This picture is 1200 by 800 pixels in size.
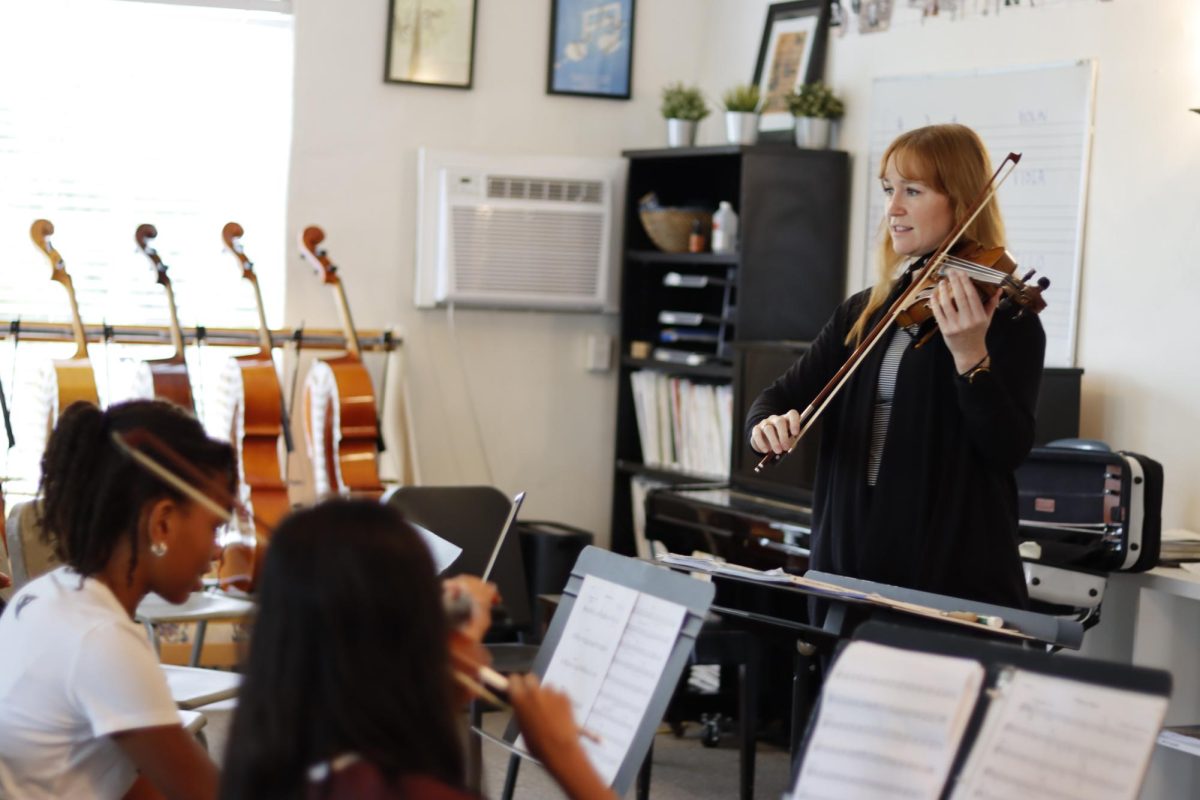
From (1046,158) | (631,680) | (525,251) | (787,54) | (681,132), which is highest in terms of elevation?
(787,54)

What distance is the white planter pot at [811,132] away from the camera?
412 centimetres

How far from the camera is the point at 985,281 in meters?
2.16

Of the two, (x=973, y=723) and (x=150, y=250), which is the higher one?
(x=150, y=250)

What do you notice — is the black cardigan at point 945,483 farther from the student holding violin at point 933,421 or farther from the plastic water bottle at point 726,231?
the plastic water bottle at point 726,231

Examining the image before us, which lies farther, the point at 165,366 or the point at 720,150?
the point at 720,150

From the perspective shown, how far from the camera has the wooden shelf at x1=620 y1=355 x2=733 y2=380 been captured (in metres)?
4.20

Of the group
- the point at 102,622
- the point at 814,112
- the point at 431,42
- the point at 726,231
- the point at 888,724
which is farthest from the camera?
the point at 431,42

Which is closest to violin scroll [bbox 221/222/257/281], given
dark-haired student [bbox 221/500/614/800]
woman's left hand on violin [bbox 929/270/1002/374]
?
woman's left hand on violin [bbox 929/270/1002/374]

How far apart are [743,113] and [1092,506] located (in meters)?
1.70

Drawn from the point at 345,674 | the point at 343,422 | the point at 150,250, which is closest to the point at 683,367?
the point at 343,422

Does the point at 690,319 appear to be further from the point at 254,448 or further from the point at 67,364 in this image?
the point at 67,364

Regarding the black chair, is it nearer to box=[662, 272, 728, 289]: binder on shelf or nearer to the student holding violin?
box=[662, 272, 728, 289]: binder on shelf

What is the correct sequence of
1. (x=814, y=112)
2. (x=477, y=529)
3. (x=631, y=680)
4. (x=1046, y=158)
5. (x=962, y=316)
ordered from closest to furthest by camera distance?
(x=631, y=680), (x=962, y=316), (x=1046, y=158), (x=477, y=529), (x=814, y=112)

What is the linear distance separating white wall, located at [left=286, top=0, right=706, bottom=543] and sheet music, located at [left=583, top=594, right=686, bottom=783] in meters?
2.72
